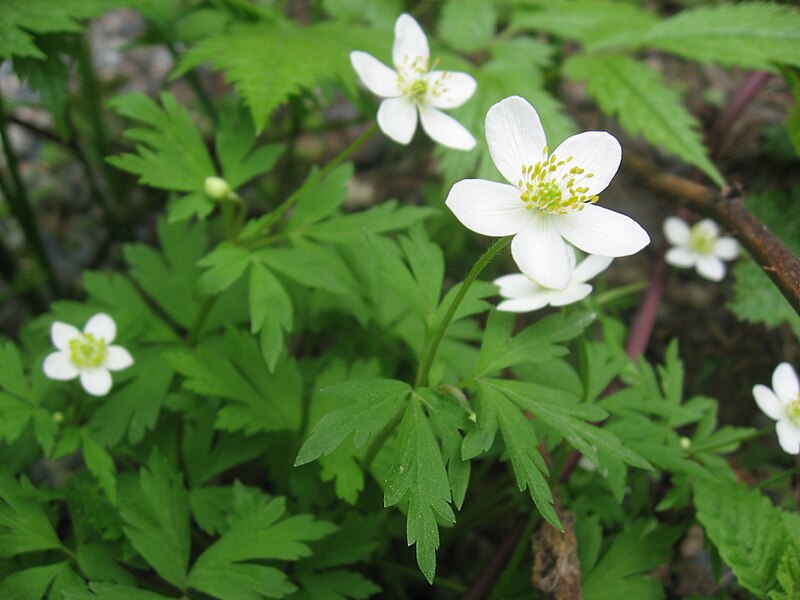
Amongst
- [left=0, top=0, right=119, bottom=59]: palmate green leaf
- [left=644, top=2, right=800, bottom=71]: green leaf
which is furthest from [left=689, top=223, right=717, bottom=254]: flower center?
[left=0, top=0, right=119, bottom=59]: palmate green leaf

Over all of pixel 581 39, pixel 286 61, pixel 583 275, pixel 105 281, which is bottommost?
pixel 105 281

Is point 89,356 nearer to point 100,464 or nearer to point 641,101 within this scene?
point 100,464

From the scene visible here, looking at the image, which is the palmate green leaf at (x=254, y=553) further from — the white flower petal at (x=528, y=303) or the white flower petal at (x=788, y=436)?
the white flower petal at (x=788, y=436)

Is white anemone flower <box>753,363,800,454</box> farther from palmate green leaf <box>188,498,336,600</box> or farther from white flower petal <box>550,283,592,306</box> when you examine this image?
palmate green leaf <box>188,498,336,600</box>

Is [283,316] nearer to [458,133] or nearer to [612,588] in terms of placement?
[458,133]

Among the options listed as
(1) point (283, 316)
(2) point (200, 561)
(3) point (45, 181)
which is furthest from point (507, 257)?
(3) point (45, 181)

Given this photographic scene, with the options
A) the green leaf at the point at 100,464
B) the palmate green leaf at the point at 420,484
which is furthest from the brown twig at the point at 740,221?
the green leaf at the point at 100,464
